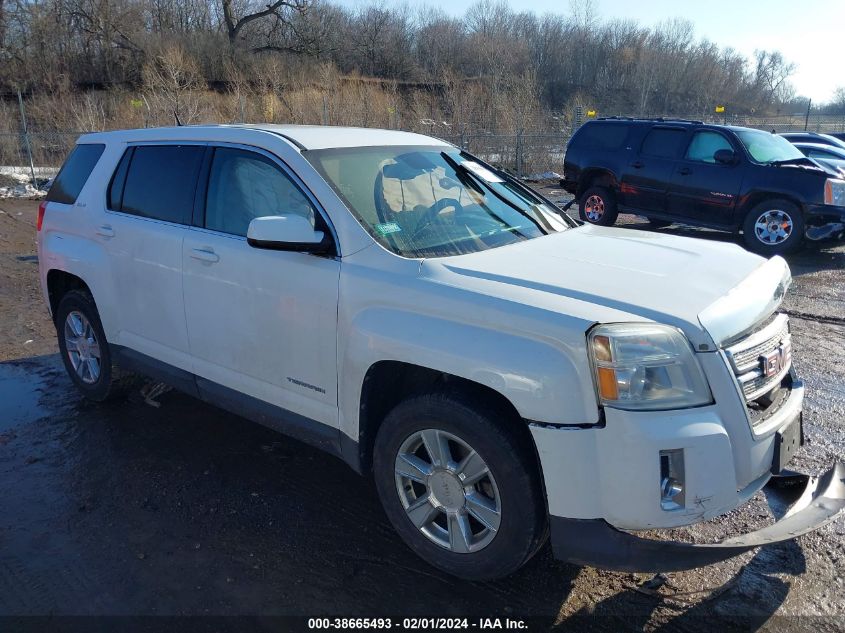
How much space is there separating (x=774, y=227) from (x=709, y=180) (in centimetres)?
121

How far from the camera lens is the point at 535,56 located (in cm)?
6619

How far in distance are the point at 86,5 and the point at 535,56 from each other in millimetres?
41092

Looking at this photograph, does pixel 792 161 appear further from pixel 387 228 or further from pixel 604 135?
pixel 387 228

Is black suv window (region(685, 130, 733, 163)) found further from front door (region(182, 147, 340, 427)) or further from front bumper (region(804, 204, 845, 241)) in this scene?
front door (region(182, 147, 340, 427))

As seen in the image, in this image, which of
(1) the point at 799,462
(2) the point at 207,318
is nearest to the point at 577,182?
(1) the point at 799,462

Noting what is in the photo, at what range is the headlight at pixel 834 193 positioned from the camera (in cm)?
963

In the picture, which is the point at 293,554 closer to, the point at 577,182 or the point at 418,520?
the point at 418,520

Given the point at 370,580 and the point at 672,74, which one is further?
the point at 672,74

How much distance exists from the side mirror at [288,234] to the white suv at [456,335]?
0.03 feet

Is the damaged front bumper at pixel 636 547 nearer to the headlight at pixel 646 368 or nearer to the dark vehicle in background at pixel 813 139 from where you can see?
the headlight at pixel 646 368

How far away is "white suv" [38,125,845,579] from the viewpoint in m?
2.39

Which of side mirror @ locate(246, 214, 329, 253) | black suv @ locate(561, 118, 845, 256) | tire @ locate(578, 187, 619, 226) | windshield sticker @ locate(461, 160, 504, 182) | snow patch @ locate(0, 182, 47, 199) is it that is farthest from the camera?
snow patch @ locate(0, 182, 47, 199)

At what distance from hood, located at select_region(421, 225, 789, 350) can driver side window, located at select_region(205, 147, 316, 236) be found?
0.98m

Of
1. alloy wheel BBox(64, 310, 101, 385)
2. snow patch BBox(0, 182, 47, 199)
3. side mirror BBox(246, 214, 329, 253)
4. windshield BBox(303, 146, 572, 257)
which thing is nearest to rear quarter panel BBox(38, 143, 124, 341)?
alloy wheel BBox(64, 310, 101, 385)
